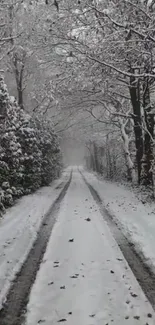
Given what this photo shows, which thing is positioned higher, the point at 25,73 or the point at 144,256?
the point at 25,73

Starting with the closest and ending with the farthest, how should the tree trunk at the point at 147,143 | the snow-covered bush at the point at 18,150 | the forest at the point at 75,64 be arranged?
the forest at the point at 75,64, the snow-covered bush at the point at 18,150, the tree trunk at the point at 147,143

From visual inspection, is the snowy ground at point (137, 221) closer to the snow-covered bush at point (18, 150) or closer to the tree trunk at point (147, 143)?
the tree trunk at point (147, 143)

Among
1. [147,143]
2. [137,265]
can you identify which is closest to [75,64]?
[147,143]

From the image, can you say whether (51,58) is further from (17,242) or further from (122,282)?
(122,282)

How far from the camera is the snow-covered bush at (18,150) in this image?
15.2 m

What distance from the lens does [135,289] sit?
5656 millimetres

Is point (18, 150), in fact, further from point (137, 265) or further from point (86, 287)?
point (86, 287)

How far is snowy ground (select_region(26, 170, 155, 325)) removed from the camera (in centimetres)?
478

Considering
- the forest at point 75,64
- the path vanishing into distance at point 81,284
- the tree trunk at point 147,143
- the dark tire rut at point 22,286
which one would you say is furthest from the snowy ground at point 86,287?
the tree trunk at point 147,143

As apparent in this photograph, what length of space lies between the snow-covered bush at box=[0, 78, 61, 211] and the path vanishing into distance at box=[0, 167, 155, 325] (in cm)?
565

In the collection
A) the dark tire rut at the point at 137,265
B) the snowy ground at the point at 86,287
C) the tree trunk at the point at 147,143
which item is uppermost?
the tree trunk at the point at 147,143

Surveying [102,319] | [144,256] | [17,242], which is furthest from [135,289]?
[17,242]

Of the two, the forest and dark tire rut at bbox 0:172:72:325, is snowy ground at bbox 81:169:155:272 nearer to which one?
the forest

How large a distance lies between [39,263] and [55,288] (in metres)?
1.45
